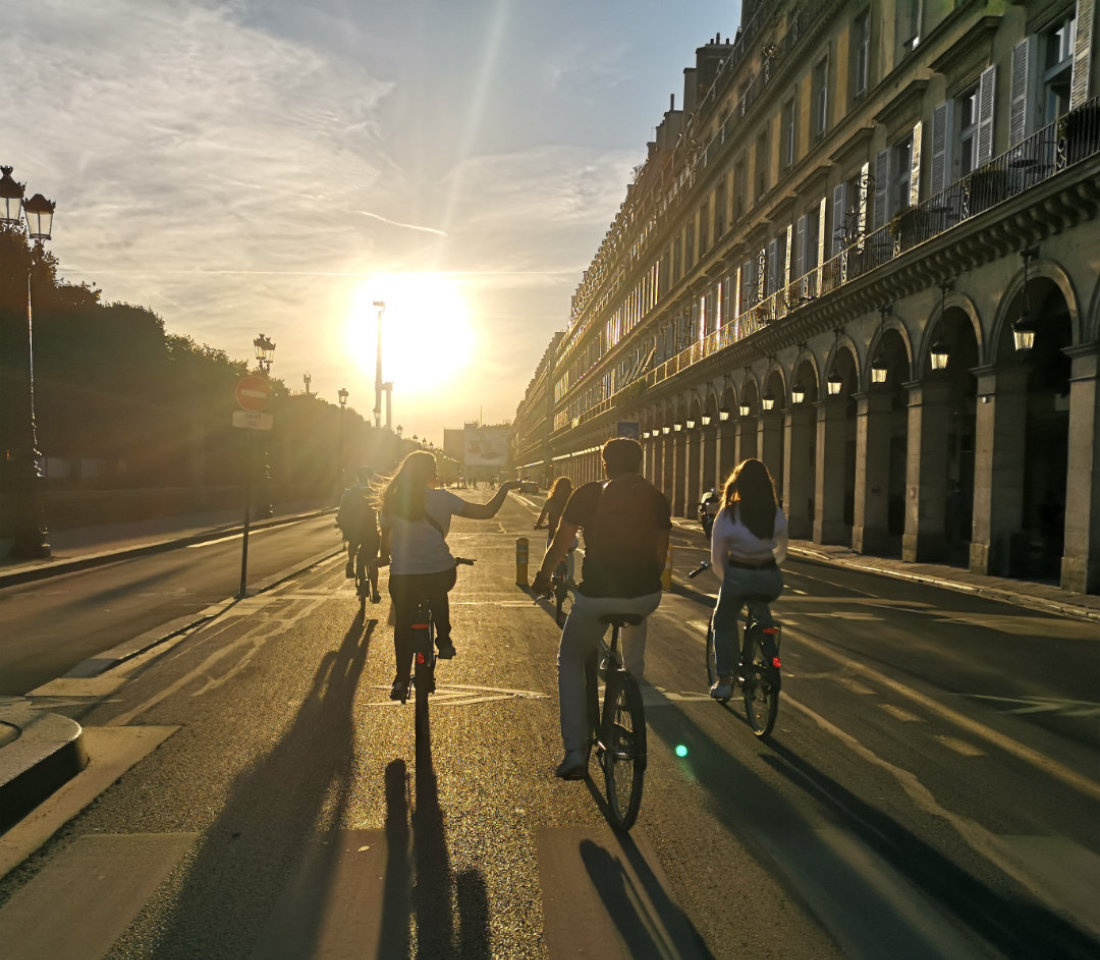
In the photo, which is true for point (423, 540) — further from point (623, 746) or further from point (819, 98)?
point (819, 98)

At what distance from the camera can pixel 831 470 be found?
92.9ft

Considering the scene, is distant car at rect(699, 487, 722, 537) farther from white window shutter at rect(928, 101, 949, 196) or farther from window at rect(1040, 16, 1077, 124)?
window at rect(1040, 16, 1077, 124)

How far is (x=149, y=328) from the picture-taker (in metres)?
43.3

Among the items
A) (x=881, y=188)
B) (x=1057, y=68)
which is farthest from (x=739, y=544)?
(x=881, y=188)

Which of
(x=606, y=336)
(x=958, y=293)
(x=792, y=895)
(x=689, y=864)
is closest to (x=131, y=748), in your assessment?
(x=689, y=864)

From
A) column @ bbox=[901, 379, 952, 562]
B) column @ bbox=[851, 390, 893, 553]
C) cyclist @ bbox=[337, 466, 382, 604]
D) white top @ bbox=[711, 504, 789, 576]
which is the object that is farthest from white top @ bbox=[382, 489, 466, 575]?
column @ bbox=[851, 390, 893, 553]

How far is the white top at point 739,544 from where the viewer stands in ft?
20.9

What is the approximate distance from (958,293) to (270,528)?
75.9 feet

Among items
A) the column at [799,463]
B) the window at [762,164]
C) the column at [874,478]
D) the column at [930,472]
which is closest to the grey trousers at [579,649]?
the column at [930,472]

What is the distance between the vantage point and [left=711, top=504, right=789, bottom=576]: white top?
20.9 ft

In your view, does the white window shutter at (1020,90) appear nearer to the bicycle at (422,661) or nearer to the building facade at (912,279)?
the building facade at (912,279)

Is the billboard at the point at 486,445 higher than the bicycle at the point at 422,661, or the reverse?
the billboard at the point at 486,445

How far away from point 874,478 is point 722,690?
20.2m

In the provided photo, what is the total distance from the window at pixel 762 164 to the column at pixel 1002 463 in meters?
18.2
